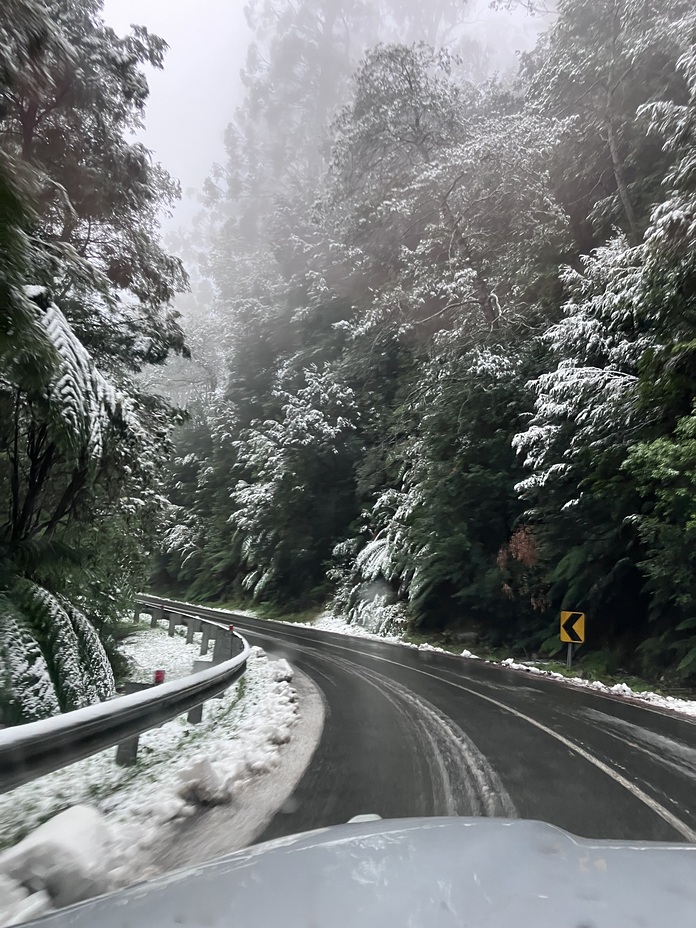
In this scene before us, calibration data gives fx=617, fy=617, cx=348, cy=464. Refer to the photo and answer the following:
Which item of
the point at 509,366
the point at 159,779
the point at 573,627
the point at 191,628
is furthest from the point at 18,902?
the point at 509,366

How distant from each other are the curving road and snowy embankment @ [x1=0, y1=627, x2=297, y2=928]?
2.08ft

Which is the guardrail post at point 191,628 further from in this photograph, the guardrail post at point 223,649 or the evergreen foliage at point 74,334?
the guardrail post at point 223,649

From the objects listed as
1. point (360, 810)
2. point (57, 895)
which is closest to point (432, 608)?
point (360, 810)

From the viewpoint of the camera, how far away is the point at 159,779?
15.8ft

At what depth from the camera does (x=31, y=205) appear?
16.7 ft

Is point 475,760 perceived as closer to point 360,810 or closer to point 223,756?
point 360,810

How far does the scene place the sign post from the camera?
43.5 feet

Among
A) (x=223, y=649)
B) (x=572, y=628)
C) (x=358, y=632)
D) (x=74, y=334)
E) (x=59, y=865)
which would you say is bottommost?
(x=59, y=865)

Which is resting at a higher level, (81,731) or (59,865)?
(81,731)

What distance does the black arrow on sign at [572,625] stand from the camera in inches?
523

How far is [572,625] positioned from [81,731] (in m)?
11.8

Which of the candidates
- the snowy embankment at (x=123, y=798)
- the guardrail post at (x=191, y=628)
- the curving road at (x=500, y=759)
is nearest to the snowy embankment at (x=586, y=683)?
the curving road at (x=500, y=759)

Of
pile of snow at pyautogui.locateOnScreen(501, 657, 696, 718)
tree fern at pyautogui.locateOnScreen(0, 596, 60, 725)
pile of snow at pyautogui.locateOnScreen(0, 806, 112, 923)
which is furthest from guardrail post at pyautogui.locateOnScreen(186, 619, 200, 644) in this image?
pile of snow at pyautogui.locateOnScreen(0, 806, 112, 923)

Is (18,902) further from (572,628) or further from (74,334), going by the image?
(572,628)
